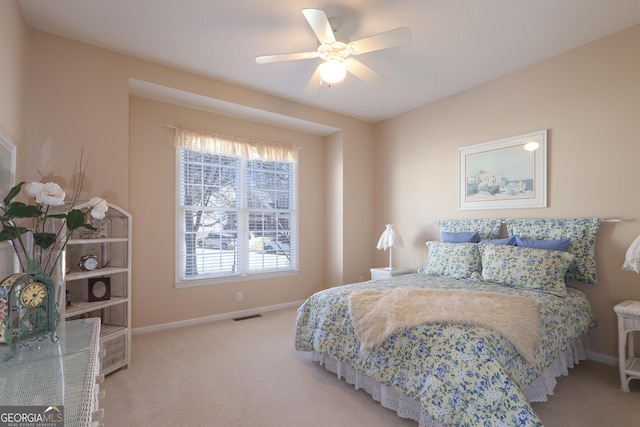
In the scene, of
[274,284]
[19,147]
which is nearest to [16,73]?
[19,147]

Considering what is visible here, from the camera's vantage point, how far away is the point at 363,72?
267 centimetres

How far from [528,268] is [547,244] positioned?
1.26 ft

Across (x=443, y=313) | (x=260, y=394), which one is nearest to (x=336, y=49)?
(x=443, y=313)

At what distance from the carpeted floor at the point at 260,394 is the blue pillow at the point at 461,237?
1419 millimetres

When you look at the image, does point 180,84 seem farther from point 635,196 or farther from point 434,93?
point 635,196

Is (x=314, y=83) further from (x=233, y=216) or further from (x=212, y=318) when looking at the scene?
(x=212, y=318)

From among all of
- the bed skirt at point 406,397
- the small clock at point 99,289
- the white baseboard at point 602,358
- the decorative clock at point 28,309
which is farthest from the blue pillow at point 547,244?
the small clock at point 99,289

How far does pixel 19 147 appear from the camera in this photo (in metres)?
2.40

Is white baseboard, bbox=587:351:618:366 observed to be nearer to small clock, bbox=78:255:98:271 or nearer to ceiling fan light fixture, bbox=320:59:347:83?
ceiling fan light fixture, bbox=320:59:347:83

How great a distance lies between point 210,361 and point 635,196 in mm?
3929

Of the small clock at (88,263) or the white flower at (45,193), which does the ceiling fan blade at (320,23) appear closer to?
the white flower at (45,193)

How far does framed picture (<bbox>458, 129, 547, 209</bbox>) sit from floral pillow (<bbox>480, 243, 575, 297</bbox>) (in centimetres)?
68

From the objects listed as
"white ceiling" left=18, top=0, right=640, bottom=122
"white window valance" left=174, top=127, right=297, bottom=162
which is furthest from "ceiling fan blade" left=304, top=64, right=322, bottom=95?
"white window valance" left=174, top=127, right=297, bottom=162

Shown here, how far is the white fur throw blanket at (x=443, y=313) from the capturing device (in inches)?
74.9
